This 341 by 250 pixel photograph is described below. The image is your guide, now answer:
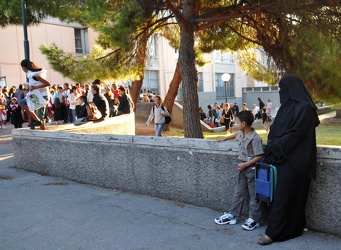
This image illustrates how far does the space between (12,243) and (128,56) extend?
1037 centimetres

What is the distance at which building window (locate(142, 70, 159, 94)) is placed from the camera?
33.9m

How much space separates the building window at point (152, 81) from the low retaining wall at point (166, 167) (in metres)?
26.5

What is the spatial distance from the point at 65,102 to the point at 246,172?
452 inches

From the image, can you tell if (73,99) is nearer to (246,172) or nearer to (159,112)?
(159,112)

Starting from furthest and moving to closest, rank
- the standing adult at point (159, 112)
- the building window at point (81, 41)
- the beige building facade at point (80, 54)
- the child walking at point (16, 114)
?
the building window at point (81, 41) → the beige building facade at point (80, 54) → the child walking at point (16, 114) → the standing adult at point (159, 112)

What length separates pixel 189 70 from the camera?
1055 cm

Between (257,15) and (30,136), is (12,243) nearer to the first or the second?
(30,136)

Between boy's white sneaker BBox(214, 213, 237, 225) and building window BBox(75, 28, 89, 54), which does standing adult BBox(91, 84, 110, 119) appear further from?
building window BBox(75, 28, 89, 54)

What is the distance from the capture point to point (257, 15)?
36.1ft

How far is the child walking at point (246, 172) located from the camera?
4.35m

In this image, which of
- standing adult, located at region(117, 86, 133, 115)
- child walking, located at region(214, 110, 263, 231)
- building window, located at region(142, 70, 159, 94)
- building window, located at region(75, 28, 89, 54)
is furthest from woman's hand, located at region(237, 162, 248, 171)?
building window, located at region(142, 70, 159, 94)

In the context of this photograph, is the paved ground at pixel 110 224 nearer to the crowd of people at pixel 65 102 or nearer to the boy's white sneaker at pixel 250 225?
the boy's white sneaker at pixel 250 225

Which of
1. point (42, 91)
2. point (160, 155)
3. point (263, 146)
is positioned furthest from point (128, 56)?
point (263, 146)

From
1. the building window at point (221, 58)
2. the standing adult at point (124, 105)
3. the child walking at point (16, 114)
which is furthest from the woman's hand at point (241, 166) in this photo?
the building window at point (221, 58)
